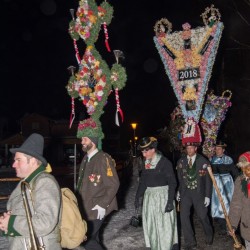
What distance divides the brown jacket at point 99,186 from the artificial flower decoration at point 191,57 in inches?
155

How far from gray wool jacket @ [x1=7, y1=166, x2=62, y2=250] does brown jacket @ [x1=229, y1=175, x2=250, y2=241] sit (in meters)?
2.12

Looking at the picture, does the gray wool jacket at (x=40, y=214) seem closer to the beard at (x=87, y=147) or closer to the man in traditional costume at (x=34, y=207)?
the man in traditional costume at (x=34, y=207)

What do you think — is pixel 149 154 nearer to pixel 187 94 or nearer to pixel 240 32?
pixel 187 94

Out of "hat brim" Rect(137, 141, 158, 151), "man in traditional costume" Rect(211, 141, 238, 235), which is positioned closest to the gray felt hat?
"hat brim" Rect(137, 141, 158, 151)

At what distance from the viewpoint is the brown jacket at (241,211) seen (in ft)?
14.1

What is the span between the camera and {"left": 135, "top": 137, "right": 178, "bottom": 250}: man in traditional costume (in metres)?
6.21

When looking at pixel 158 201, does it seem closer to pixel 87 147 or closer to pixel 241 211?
pixel 87 147

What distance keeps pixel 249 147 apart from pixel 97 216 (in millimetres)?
11914

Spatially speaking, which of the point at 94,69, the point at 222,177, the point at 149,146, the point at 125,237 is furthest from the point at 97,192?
the point at 222,177

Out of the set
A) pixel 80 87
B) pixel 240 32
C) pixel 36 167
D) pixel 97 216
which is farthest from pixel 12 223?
pixel 240 32

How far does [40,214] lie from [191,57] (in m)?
6.92

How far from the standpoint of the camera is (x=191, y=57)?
917 cm

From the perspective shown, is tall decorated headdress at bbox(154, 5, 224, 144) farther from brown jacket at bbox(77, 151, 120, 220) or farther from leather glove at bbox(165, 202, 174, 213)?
brown jacket at bbox(77, 151, 120, 220)

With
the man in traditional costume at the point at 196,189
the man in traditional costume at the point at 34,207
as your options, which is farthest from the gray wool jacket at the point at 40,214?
the man in traditional costume at the point at 196,189
